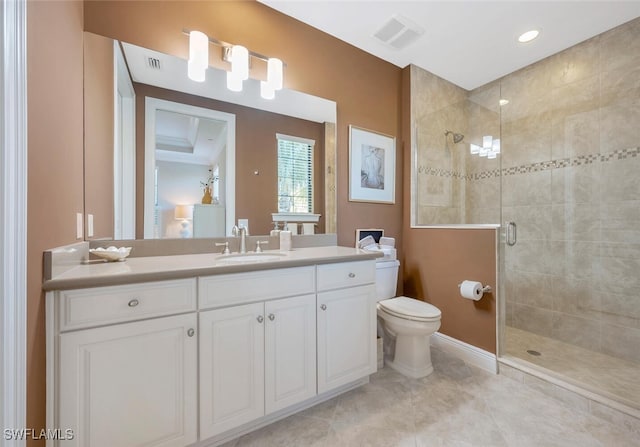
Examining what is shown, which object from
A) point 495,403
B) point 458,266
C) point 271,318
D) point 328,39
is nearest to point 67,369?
point 271,318

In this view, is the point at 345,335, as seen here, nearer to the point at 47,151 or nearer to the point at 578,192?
the point at 47,151

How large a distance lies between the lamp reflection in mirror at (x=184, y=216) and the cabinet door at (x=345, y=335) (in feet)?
2.95

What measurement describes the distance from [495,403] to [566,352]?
1063 millimetres

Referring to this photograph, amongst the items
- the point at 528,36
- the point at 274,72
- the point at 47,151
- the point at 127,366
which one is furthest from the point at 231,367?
the point at 528,36

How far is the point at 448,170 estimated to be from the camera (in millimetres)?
2750

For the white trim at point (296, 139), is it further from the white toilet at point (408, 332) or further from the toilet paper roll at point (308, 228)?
the white toilet at point (408, 332)

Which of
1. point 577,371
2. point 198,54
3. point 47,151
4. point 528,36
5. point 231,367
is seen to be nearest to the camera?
point 47,151

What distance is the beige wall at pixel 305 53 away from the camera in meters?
1.48

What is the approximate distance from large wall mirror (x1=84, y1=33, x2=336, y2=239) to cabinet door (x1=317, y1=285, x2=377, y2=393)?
73cm

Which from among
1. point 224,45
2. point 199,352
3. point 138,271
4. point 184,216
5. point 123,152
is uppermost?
point 224,45

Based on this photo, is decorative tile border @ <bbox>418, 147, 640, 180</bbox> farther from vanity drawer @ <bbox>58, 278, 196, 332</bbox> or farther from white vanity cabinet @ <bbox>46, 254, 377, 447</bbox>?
vanity drawer @ <bbox>58, 278, 196, 332</bbox>

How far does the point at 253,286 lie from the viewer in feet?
4.15

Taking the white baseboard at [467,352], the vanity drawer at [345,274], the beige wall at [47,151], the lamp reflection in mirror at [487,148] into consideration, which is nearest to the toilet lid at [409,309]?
the vanity drawer at [345,274]

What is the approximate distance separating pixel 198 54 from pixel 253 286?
1.41 metres
